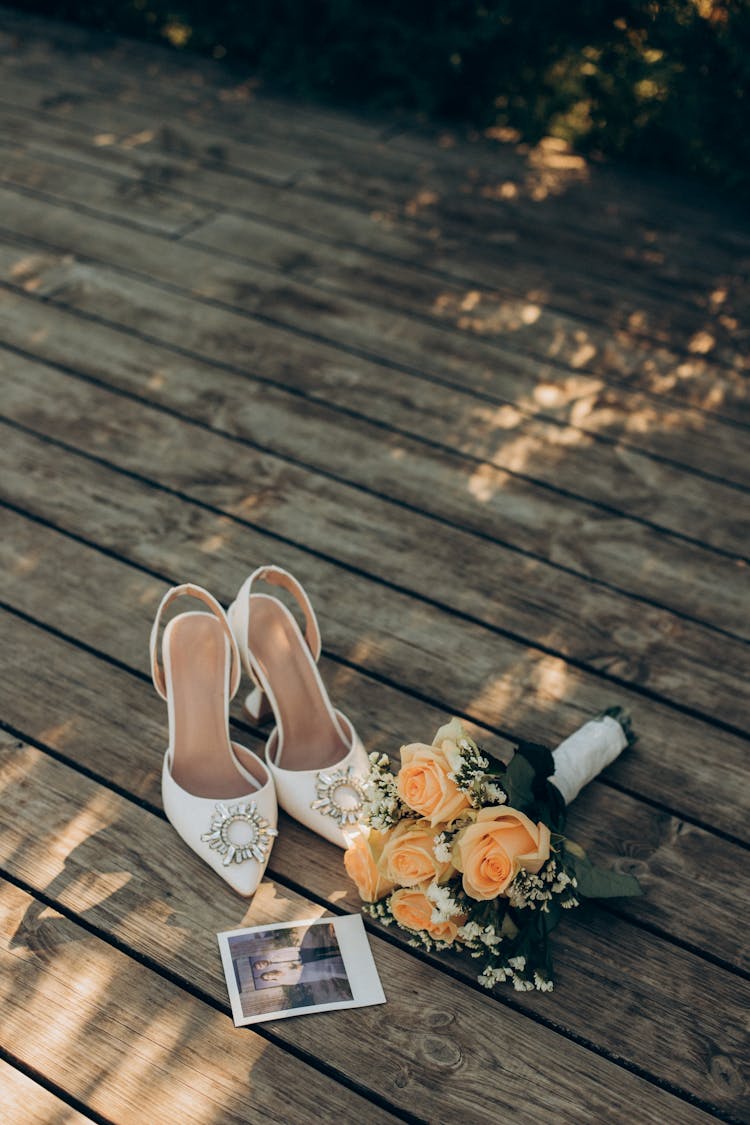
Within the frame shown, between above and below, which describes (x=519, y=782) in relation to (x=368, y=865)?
above

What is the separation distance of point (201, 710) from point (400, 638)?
41cm

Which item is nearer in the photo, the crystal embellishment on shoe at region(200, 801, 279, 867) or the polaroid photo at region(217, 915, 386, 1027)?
the polaroid photo at region(217, 915, 386, 1027)

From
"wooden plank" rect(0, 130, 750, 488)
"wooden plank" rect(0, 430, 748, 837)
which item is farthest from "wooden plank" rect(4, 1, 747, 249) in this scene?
"wooden plank" rect(0, 430, 748, 837)

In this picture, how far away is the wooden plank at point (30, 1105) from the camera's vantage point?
1.21 metres

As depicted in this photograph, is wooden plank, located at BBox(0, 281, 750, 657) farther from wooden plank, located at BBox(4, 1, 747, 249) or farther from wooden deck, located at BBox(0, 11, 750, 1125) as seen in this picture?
wooden plank, located at BBox(4, 1, 747, 249)

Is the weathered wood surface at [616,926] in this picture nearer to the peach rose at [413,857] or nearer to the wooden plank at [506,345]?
the peach rose at [413,857]

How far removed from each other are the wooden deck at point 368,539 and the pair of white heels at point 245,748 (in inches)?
2.4

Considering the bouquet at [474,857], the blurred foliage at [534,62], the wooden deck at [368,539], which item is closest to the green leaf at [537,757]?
the bouquet at [474,857]

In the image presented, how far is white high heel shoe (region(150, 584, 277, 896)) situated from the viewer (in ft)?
4.80

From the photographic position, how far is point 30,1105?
1.23m

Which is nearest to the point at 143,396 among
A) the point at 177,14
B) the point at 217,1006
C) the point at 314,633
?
the point at 314,633

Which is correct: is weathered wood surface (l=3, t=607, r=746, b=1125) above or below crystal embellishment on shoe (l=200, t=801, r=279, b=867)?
below

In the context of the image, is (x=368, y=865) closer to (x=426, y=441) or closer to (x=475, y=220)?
(x=426, y=441)

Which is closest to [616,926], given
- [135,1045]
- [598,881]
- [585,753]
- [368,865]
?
[598,881]
